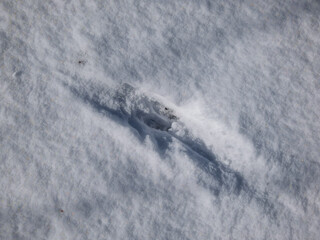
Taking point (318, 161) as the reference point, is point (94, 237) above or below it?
below

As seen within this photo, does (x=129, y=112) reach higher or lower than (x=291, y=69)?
lower

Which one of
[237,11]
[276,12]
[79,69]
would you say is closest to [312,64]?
[276,12]

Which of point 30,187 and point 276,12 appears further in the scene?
point 276,12

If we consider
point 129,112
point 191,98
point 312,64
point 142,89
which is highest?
point 312,64

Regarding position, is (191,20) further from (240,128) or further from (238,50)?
(240,128)

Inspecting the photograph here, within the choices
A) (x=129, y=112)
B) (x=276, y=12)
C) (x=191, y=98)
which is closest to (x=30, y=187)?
(x=129, y=112)

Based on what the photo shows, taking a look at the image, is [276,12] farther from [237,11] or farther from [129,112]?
[129,112]
